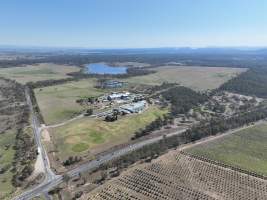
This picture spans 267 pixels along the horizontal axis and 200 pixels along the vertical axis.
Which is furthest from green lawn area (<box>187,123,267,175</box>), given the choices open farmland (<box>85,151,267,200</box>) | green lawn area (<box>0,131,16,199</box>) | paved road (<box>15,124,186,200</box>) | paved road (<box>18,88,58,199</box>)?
green lawn area (<box>0,131,16,199</box>)

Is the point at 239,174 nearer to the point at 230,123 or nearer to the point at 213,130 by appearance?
the point at 213,130

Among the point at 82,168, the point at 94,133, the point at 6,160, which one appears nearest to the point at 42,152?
the point at 6,160

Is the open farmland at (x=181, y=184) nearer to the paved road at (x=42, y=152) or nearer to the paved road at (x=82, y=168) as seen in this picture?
the paved road at (x=82, y=168)

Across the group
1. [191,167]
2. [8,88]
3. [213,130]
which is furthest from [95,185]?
[8,88]

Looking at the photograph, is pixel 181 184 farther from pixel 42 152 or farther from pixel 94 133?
pixel 42 152

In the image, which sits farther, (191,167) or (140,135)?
(140,135)

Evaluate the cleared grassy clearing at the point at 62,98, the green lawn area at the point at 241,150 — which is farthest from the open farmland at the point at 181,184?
the cleared grassy clearing at the point at 62,98

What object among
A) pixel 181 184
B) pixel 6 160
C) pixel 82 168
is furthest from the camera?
pixel 6 160
